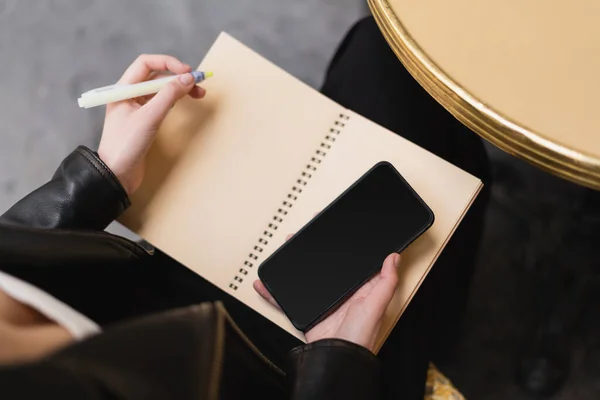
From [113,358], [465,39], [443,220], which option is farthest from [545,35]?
[113,358]

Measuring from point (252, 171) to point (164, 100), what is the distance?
11cm

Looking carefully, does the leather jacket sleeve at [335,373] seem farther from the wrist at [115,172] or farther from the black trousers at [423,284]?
the wrist at [115,172]

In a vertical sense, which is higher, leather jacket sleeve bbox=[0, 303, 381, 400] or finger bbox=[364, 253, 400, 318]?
finger bbox=[364, 253, 400, 318]

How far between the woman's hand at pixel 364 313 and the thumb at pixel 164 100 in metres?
0.25

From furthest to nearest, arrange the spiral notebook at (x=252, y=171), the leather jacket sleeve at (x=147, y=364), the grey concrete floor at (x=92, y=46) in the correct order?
the grey concrete floor at (x=92, y=46) → the spiral notebook at (x=252, y=171) → the leather jacket sleeve at (x=147, y=364)

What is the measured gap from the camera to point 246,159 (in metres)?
0.60

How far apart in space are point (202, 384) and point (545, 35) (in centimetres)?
37

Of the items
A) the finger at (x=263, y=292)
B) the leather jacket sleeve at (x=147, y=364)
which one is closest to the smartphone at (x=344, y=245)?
the finger at (x=263, y=292)

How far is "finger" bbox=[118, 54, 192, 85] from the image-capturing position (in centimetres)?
62

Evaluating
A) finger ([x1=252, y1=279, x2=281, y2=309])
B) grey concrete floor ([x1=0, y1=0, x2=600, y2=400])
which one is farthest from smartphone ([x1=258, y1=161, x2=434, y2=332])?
grey concrete floor ([x1=0, y1=0, x2=600, y2=400])

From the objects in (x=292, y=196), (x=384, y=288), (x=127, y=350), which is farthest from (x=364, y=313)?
(x=127, y=350)

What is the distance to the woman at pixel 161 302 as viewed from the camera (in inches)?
12.6

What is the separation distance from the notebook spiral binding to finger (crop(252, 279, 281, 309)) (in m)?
0.02

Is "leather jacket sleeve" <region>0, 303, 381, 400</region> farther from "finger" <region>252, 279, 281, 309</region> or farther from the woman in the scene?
"finger" <region>252, 279, 281, 309</region>
